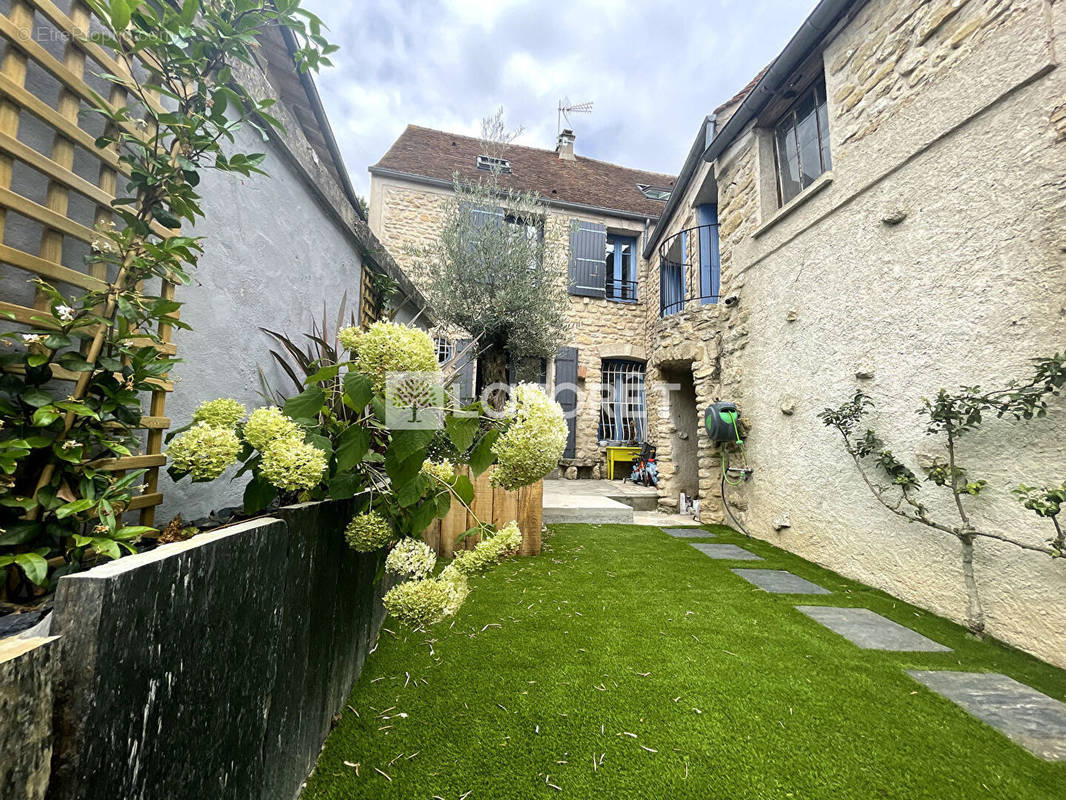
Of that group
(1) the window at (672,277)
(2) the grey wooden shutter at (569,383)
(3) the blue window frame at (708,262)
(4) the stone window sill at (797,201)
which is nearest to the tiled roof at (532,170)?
(1) the window at (672,277)

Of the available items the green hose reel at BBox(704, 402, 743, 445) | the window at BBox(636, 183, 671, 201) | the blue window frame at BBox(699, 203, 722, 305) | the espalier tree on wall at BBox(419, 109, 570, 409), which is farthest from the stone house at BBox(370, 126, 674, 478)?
the green hose reel at BBox(704, 402, 743, 445)

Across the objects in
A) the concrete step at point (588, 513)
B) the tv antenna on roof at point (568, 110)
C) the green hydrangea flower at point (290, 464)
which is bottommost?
the concrete step at point (588, 513)

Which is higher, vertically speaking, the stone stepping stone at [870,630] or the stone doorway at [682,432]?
the stone doorway at [682,432]

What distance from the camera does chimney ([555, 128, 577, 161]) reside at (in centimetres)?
1155

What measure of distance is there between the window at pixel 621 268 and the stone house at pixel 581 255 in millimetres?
23

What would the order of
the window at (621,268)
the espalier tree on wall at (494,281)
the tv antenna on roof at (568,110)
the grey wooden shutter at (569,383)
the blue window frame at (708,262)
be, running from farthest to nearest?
1. the tv antenna on roof at (568,110)
2. the window at (621,268)
3. the grey wooden shutter at (569,383)
4. the blue window frame at (708,262)
5. the espalier tree on wall at (494,281)

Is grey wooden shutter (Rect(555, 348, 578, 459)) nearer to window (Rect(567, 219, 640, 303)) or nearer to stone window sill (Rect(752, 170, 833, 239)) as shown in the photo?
window (Rect(567, 219, 640, 303))

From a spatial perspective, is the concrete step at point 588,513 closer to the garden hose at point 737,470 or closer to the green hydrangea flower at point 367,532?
the garden hose at point 737,470

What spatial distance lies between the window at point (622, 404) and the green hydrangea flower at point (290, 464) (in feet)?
27.6

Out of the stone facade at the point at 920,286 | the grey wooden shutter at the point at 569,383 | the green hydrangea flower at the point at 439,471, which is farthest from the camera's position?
the grey wooden shutter at the point at 569,383

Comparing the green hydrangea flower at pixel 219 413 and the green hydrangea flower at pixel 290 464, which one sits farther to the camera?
the green hydrangea flower at pixel 219 413

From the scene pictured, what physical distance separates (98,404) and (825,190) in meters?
4.80

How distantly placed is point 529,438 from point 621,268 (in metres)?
9.84

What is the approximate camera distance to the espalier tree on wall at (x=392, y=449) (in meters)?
0.92
